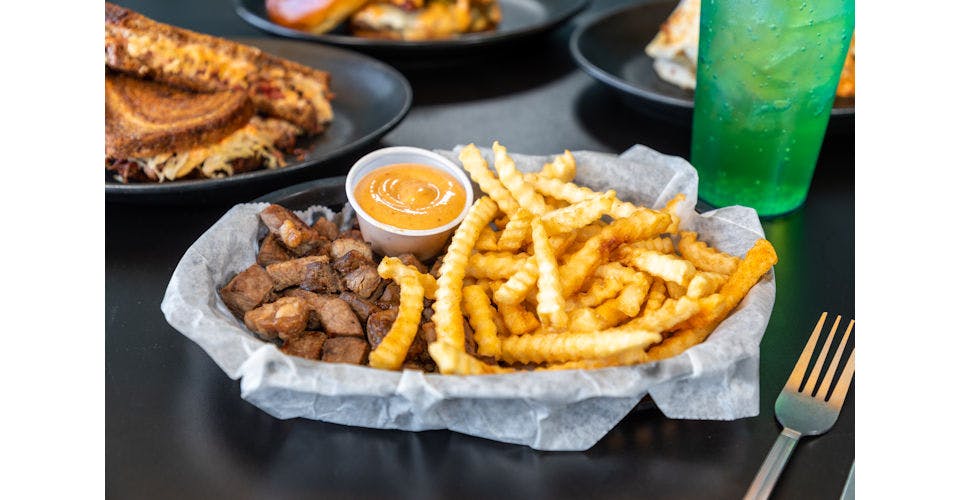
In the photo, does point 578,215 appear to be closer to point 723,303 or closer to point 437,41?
point 723,303

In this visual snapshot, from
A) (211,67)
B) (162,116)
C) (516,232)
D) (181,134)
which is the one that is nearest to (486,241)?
(516,232)

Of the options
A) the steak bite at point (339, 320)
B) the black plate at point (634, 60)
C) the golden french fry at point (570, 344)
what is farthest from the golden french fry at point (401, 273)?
the black plate at point (634, 60)

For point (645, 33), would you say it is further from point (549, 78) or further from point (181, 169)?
point (181, 169)

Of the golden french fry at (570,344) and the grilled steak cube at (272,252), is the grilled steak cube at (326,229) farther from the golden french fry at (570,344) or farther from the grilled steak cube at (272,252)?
the golden french fry at (570,344)

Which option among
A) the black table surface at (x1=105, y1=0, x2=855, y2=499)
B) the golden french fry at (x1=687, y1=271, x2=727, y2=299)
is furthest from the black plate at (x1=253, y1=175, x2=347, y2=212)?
the golden french fry at (x1=687, y1=271, x2=727, y2=299)

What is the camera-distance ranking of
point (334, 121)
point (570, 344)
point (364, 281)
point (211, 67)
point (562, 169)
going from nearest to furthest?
point (570, 344)
point (364, 281)
point (562, 169)
point (211, 67)
point (334, 121)

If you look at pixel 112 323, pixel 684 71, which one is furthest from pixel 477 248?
pixel 684 71
